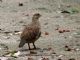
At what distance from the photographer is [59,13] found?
15102 mm

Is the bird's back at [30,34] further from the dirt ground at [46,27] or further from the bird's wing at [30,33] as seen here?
the dirt ground at [46,27]

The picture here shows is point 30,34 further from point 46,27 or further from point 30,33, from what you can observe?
point 46,27

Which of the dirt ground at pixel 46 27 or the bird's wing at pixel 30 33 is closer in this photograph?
the dirt ground at pixel 46 27

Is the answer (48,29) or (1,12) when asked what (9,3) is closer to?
(1,12)

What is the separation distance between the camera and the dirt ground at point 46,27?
9.24 meters

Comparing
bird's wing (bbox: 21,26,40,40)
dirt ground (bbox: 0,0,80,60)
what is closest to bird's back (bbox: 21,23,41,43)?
bird's wing (bbox: 21,26,40,40)

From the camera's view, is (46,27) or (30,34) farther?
(46,27)

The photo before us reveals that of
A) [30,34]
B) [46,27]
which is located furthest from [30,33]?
[46,27]

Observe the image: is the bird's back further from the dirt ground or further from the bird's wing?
the dirt ground

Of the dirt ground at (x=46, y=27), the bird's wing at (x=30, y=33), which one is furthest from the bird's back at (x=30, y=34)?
the dirt ground at (x=46, y=27)

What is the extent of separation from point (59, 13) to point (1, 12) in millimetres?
1972

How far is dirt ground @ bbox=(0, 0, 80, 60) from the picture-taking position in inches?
364

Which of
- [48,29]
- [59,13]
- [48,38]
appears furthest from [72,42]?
[59,13]

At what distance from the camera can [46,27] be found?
12.6 metres
